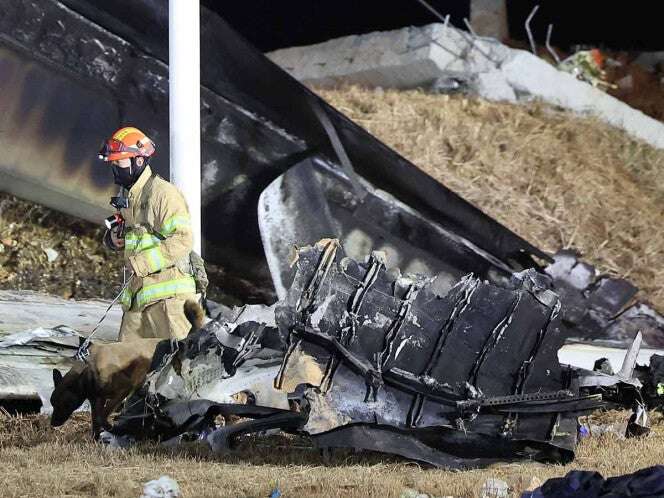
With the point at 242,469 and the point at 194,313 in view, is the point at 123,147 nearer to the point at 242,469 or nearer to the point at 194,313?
the point at 194,313

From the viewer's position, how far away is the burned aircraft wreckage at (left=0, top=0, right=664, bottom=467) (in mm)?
6250

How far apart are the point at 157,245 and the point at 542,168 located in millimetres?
7006

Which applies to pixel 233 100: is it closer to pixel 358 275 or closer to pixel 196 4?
pixel 196 4

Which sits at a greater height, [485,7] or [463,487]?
[485,7]

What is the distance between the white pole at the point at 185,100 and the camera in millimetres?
8469

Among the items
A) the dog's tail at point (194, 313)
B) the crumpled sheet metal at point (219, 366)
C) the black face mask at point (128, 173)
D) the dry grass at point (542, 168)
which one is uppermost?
the dry grass at point (542, 168)

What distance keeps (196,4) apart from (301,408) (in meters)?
3.61

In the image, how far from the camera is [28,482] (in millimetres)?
5250

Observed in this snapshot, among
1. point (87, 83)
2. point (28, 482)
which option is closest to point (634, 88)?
point (87, 83)

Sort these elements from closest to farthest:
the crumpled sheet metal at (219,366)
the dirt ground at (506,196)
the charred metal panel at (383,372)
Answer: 1. the charred metal panel at (383,372)
2. the crumpled sheet metal at (219,366)
3. the dirt ground at (506,196)

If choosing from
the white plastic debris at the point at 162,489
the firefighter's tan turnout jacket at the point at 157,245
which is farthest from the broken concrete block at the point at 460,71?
the white plastic debris at the point at 162,489

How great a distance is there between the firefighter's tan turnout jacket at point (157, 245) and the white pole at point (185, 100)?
1215mm

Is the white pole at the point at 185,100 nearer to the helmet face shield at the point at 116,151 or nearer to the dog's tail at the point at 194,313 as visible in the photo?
the helmet face shield at the point at 116,151

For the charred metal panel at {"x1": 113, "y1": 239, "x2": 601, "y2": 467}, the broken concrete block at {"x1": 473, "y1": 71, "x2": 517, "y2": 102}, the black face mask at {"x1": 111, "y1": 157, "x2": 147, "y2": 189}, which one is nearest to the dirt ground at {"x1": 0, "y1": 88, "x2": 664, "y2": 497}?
the broken concrete block at {"x1": 473, "y1": 71, "x2": 517, "y2": 102}
